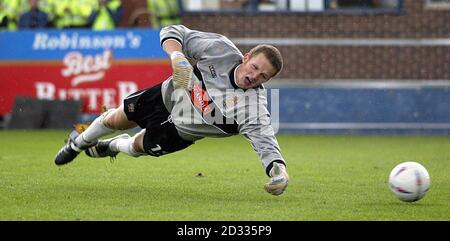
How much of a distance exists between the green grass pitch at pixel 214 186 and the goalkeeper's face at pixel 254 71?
0.93 metres

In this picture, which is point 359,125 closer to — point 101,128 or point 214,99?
point 101,128

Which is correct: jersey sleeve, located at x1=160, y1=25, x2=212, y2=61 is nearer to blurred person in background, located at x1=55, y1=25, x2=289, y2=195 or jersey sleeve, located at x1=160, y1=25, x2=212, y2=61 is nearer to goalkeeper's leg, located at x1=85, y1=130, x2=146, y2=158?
blurred person in background, located at x1=55, y1=25, x2=289, y2=195

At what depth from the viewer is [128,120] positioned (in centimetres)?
942

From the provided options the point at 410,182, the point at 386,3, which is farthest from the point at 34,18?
the point at 410,182

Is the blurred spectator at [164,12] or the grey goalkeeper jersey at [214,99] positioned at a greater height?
the blurred spectator at [164,12]

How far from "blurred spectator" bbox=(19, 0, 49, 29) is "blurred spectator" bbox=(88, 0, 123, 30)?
2.57 feet

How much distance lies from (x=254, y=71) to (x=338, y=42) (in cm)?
1032

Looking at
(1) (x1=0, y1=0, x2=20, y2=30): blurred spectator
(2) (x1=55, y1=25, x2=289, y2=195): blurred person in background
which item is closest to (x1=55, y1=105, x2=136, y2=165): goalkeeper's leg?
(2) (x1=55, y1=25, x2=289, y2=195): blurred person in background

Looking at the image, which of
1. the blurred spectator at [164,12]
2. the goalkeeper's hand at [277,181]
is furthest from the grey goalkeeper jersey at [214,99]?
the blurred spectator at [164,12]

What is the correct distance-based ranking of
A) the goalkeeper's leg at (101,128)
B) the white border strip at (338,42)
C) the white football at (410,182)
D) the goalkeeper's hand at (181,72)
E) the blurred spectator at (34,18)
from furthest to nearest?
the blurred spectator at (34,18), the white border strip at (338,42), the goalkeeper's leg at (101,128), the white football at (410,182), the goalkeeper's hand at (181,72)

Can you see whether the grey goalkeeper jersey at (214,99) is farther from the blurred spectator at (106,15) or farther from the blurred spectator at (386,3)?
the blurred spectator at (386,3)

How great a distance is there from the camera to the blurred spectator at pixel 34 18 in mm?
18547

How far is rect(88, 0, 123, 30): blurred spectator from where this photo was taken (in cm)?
1852

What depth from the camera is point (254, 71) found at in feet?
27.7
